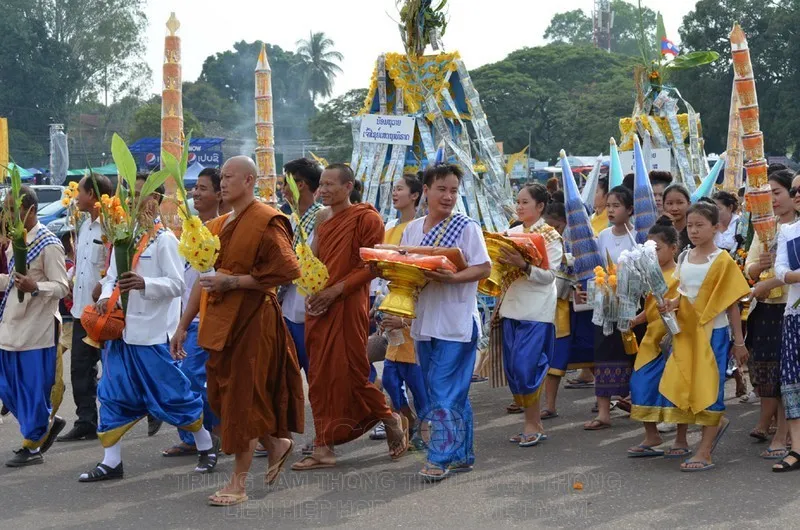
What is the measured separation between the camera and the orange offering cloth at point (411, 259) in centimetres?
617

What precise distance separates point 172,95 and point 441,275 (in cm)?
585

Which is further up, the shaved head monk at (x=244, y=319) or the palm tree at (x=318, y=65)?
the palm tree at (x=318, y=65)

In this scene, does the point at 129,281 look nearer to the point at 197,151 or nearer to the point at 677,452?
the point at 677,452

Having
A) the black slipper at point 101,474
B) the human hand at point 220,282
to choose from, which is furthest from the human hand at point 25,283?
the human hand at point 220,282

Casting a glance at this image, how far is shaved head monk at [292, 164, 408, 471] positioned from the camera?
674 centimetres

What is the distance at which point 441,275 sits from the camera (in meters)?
6.21

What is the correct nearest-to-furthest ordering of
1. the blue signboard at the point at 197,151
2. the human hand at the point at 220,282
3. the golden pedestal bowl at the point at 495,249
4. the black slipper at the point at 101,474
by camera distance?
the human hand at the point at 220,282 → the black slipper at the point at 101,474 → the golden pedestal bowl at the point at 495,249 → the blue signboard at the point at 197,151

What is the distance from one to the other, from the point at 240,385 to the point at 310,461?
1021mm

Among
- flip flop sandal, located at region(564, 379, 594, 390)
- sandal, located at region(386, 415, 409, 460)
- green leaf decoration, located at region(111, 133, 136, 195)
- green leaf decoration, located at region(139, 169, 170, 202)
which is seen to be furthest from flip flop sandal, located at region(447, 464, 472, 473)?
flip flop sandal, located at region(564, 379, 594, 390)

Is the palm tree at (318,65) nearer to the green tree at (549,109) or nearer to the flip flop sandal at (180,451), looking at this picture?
the green tree at (549,109)

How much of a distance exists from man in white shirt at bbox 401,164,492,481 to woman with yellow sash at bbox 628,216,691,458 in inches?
42.9

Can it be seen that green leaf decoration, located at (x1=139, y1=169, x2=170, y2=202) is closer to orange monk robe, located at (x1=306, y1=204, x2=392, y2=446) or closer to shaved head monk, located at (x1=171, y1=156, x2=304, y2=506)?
shaved head monk, located at (x1=171, y1=156, x2=304, y2=506)

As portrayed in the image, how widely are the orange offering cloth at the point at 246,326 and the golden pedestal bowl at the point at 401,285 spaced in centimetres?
51

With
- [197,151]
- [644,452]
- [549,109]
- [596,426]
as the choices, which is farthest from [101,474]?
[549,109]
